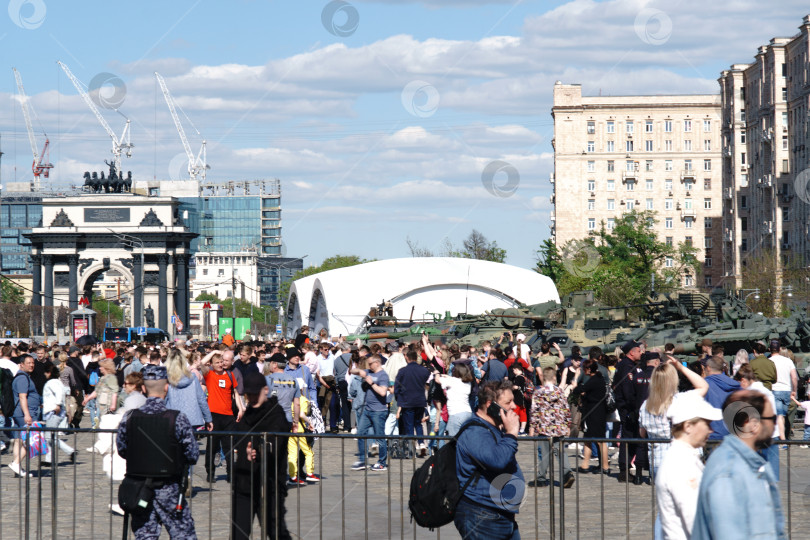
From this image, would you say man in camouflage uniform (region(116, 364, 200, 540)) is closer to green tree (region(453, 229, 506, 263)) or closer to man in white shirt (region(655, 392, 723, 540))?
man in white shirt (region(655, 392, 723, 540))

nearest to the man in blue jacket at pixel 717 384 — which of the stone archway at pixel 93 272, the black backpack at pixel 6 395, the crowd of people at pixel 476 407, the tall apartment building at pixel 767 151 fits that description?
the crowd of people at pixel 476 407

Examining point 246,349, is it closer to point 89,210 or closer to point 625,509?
point 625,509

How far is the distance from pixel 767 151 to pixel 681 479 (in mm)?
79672

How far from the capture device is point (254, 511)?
9648 millimetres

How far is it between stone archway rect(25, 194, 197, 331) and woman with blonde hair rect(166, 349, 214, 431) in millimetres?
85729

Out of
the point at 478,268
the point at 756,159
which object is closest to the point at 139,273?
the point at 478,268

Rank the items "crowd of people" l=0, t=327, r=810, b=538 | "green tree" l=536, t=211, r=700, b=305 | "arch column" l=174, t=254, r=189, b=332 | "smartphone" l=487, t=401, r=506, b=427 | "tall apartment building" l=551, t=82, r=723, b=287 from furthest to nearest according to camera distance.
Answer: "tall apartment building" l=551, t=82, r=723, b=287 < "arch column" l=174, t=254, r=189, b=332 < "green tree" l=536, t=211, r=700, b=305 < "smartphone" l=487, t=401, r=506, b=427 < "crowd of people" l=0, t=327, r=810, b=538

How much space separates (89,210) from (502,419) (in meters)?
96.9

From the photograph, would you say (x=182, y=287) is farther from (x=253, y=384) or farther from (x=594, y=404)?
(x=253, y=384)

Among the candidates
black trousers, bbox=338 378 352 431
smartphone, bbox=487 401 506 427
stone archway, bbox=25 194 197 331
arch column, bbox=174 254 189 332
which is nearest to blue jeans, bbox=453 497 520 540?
smartphone, bbox=487 401 506 427

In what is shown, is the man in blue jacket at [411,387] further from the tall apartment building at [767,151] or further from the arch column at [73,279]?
the arch column at [73,279]

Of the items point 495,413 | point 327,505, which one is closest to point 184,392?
point 327,505

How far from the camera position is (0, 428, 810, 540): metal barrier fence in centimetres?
983

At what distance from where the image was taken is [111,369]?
18.1 metres
